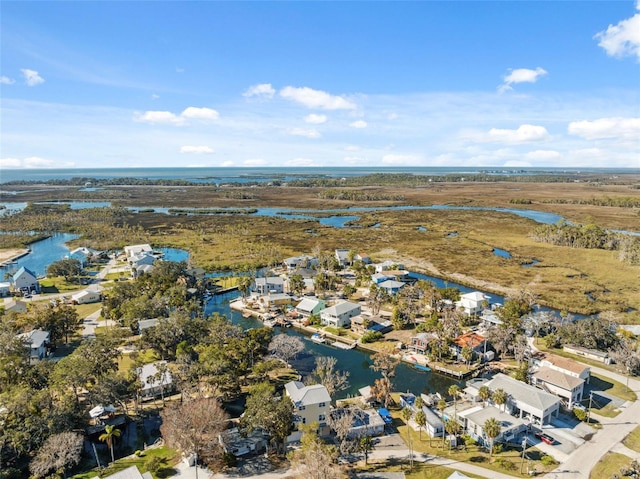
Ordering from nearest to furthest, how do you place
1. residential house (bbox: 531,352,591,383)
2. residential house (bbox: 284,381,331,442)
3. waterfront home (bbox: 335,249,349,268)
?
residential house (bbox: 284,381,331,442), residential house (bbox: 531,352,591,383), waterfront home (bbox: 335,249,349,268)

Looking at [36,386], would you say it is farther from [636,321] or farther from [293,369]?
[636,321]

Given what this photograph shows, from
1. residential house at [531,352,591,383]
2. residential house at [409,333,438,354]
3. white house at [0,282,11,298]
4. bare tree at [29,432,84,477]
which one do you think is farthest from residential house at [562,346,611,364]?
white house at [0,282,11,298]

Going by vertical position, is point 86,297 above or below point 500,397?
below

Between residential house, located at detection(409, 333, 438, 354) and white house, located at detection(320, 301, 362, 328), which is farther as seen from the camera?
white house, located at detection(320, 301, 362, 328)

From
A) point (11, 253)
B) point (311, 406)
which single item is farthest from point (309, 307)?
point (11, 253)

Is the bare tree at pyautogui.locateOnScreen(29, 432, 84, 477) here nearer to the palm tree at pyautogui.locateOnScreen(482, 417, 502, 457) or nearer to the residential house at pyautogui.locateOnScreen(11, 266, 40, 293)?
the palm tree at pyautogui.locateOnScreen(482, 417, 502, 457)

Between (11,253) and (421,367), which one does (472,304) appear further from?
(11,253)

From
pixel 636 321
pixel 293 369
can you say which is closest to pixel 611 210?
pixel 636 321
